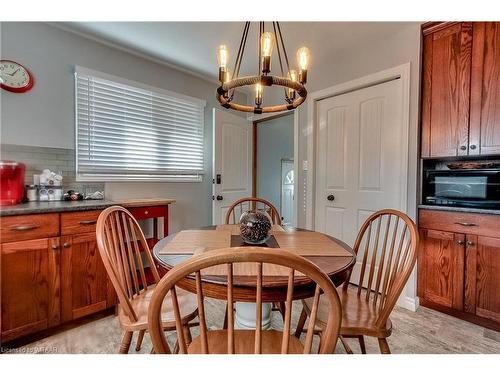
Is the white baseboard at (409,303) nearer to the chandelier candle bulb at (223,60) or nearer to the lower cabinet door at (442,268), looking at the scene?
the lower cabinet door at (442,268)

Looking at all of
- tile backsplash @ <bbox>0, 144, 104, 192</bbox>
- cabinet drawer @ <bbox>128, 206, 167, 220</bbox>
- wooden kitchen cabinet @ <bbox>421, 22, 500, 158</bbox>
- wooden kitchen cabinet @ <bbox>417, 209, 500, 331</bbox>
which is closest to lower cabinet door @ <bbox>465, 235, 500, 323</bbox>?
wooden kitchen cabinet @ <bbox>417, 209, 500, 331</bbox>

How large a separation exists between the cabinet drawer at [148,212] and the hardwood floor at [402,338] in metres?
0.82

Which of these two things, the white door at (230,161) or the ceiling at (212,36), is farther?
the white door at (230,161)

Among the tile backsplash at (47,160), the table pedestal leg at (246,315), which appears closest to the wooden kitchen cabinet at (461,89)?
the table pedestal leg at (246,315)

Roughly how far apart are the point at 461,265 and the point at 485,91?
A: 127 centimetres

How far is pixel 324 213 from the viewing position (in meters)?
2.88

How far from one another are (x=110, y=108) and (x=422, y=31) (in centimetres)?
280

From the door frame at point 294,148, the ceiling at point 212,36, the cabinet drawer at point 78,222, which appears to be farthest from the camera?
the door frame at point 294,148

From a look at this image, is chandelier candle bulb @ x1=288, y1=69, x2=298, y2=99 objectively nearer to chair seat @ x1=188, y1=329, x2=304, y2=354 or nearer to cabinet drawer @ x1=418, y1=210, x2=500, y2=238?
chair seat @ x1=188, y1=329, x2=304, y2=354

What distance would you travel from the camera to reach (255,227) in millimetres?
1314

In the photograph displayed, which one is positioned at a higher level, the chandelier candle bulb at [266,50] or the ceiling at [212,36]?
the ceiling at [212,36]

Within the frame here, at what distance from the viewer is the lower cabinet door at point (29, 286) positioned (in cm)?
156
